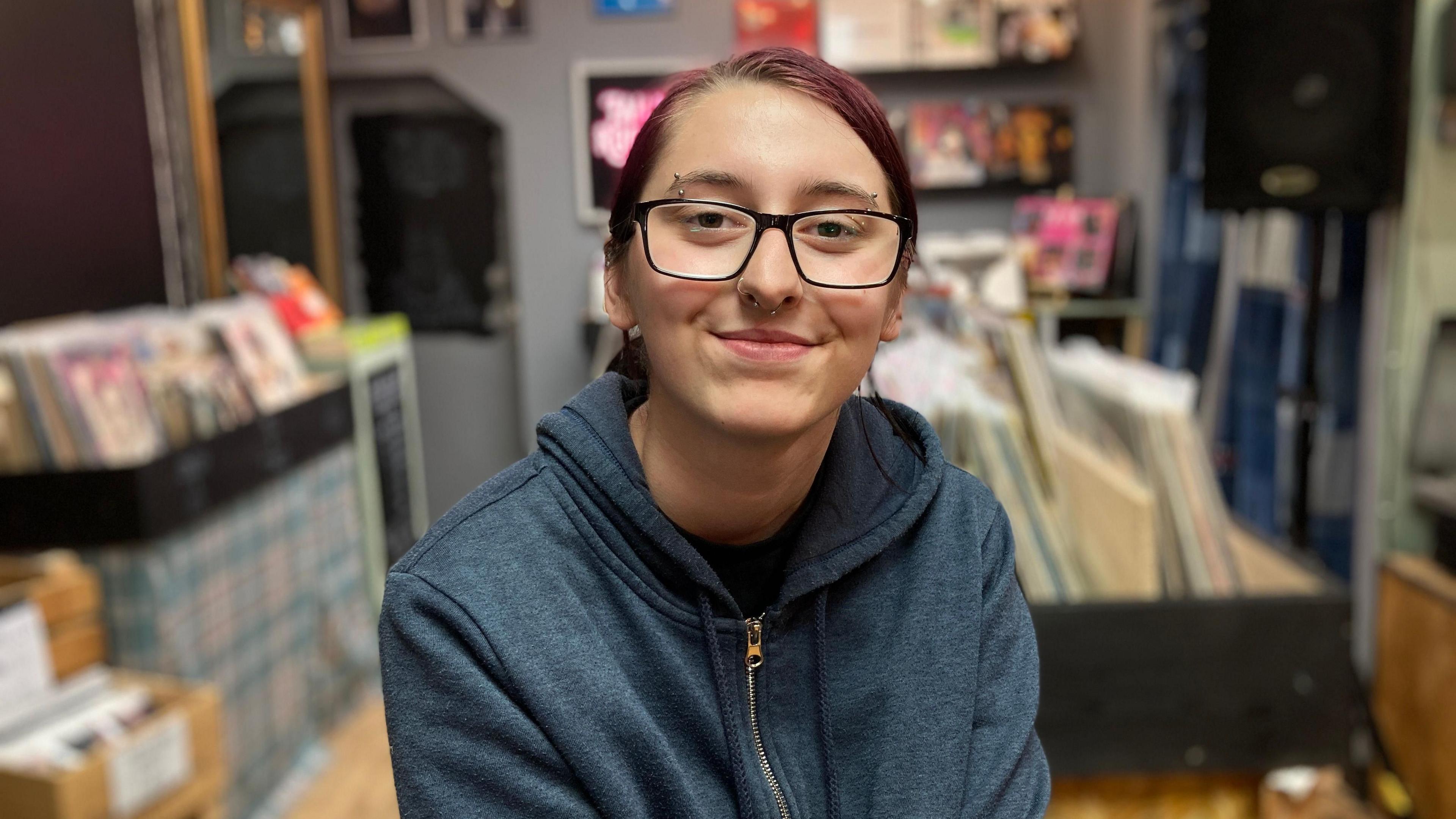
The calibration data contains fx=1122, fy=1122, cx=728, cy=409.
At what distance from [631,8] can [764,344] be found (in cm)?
417

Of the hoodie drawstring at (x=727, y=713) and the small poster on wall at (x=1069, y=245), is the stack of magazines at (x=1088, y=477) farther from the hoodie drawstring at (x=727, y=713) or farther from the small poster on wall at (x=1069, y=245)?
the small poster on wall at (x=1069, y=245)

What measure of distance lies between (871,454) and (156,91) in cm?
298

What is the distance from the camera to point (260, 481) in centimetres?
275

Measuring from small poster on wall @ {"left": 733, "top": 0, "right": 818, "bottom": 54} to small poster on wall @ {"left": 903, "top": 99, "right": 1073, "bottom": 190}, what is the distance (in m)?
0.52

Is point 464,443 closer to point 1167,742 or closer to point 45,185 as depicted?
point 45,185

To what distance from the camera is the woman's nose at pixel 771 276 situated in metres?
0.81

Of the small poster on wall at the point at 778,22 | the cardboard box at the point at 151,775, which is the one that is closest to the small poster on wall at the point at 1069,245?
the small poster on wall at the point at 778,22

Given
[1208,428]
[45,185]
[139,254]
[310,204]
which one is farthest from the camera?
[310,204]

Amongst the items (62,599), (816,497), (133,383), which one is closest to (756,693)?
(816,497)

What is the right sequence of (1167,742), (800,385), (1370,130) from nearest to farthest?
1. (800,385)
2. (1167,742)
3. (1370,130)

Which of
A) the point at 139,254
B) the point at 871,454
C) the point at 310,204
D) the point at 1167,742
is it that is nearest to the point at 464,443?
the point at 310,204

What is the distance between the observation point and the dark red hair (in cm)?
85

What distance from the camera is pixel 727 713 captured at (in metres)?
0.89

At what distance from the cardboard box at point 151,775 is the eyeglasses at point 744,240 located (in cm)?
161
